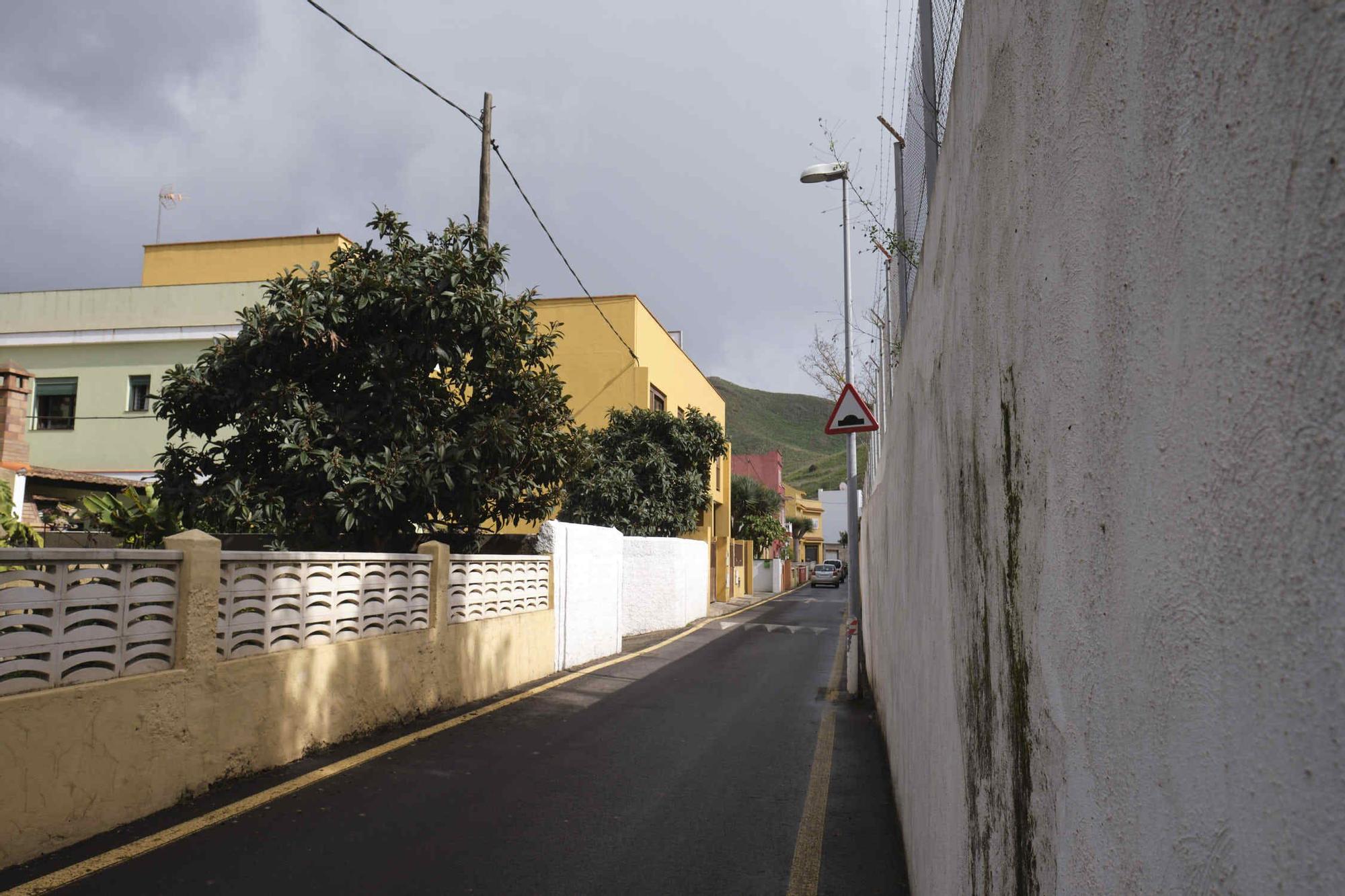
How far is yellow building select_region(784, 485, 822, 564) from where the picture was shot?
8869 centimetres

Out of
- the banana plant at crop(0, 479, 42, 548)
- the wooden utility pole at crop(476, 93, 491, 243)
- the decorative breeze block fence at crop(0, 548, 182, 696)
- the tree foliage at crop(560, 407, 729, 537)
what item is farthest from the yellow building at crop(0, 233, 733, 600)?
the decorative breeze block fence at crop(0, 548, 182, 696)

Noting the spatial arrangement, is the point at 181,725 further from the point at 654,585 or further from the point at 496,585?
the point at 654,585

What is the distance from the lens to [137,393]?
2552cm

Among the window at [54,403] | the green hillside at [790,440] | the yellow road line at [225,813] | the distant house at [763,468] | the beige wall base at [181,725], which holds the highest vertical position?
the green hillside at [790,440]

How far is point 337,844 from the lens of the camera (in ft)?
15.7

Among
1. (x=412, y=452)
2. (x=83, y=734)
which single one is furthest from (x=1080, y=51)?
(x=412, y=452)

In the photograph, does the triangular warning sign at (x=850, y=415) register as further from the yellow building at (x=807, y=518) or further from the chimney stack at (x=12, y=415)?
the yellow building at (x=807, y=518)

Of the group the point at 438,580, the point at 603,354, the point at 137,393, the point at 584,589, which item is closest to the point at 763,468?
the point at 603,354

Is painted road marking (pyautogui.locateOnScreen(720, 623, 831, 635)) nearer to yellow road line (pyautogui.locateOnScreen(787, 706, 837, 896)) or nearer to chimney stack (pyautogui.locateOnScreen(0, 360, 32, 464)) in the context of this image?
yellow road line (pyautogui.locateOnScreen(787, 706, 837, 896))

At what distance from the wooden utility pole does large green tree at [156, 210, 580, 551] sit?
211 centimetres

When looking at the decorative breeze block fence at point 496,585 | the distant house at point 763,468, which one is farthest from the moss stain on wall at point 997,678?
the distant house at point 763,468

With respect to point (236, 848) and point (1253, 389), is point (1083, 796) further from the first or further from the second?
point (236, 848)

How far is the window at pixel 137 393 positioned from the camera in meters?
25.4

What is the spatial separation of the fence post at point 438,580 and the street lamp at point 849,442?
4.60m
